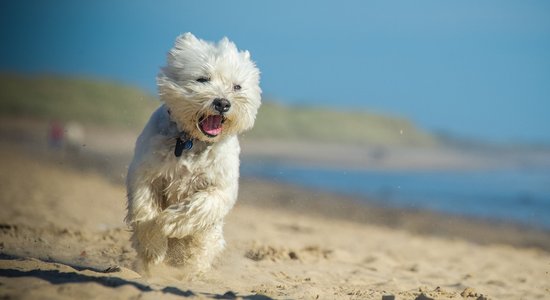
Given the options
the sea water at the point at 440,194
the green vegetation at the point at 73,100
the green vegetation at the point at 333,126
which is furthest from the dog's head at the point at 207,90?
the green vegetation at the point at 333,126

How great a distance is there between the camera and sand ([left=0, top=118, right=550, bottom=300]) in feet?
21.1

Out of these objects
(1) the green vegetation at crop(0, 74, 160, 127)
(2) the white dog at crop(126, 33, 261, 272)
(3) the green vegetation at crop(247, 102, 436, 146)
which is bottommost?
(1) the green vegetation at crop(0, 74, 160, 127)

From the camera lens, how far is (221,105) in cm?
650

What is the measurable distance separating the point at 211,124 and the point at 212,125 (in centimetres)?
1

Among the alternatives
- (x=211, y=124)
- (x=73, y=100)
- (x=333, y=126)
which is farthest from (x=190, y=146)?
(x=333, y=126)

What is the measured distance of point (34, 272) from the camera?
6.24 metres

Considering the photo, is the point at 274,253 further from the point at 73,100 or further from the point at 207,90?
the point at 73,100

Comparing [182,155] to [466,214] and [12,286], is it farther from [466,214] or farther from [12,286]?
[466,214]

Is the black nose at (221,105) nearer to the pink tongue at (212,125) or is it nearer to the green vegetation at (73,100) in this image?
the pink tongue at (212,125)

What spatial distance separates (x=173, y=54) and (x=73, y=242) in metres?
3.55

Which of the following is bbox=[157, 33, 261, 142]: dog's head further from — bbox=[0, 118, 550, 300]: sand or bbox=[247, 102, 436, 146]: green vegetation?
bbox=[247, 102, 436, 146]: green vegetation

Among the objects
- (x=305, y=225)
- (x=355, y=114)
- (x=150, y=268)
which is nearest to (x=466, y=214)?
(x=305, y=225)

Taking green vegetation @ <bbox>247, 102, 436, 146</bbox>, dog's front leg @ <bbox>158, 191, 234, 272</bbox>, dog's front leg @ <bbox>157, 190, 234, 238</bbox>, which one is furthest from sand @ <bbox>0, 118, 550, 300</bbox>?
green vegetation @ <bbox>247, 102, 436, 146</bbox>

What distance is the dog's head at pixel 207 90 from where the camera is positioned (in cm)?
655
